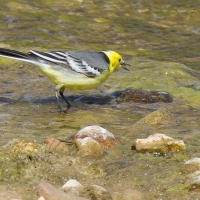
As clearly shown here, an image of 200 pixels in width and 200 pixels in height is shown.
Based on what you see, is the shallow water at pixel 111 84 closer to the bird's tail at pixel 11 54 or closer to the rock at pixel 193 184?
the rock at pixel 193 184

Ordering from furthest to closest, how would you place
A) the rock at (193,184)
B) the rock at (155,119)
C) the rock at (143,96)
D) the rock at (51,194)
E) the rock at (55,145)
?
the rock at (143,96) < the rock at (155,119) < the rock at (55,145) < the rock at (193,184) < the rock at (51,194)

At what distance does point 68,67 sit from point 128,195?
3505 mm

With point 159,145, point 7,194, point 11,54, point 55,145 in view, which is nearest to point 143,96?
point 11,54

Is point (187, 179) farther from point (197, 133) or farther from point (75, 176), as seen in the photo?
point (197, 133)

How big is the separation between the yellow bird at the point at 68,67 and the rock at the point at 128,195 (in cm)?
317

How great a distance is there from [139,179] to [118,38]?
25.7ft

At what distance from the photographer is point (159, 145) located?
5691 mm

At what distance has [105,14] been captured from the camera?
1401cm

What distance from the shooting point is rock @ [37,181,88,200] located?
435cm

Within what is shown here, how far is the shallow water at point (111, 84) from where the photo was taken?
17.2 ft

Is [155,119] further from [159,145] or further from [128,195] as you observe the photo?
[128,195]

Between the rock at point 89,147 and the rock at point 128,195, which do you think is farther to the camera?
the rock at point 89,147

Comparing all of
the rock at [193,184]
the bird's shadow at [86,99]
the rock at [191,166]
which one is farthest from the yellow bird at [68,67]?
the rock at [193,184]

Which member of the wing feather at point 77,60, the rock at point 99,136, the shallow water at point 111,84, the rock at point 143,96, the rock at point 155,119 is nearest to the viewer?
the shallow water at point 111,84
